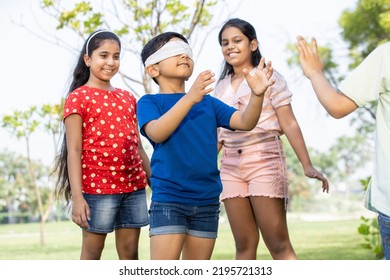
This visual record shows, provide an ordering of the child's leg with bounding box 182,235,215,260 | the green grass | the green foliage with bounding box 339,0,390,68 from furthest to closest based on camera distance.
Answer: the green foliage with bounding box 339,0,390,68, the green grass, the child's leg with bounding box 182,235,215,260

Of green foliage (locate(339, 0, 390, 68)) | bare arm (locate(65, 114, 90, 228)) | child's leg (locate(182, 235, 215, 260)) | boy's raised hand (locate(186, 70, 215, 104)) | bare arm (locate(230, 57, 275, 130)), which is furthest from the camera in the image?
green foliage (locate(339, 0, 390, 68))

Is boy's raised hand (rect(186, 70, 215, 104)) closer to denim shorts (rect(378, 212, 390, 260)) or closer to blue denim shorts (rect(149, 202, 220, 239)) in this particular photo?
blue denim shorts (rect(149, 202, 220, 239))

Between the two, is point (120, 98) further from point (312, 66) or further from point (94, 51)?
point (312, 66)

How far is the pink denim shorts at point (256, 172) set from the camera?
3033 millimetres

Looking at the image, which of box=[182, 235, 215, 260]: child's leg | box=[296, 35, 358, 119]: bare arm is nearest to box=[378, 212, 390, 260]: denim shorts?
box=[296, 35, 358, 119]: bare arm

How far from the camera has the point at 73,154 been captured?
2.85 metres

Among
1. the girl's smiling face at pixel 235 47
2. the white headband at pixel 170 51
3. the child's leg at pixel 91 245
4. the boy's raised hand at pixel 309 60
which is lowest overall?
the child's leg at pixel 91 245

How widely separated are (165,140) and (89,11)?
14.3 feet

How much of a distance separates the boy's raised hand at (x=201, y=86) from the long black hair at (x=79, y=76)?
889mm

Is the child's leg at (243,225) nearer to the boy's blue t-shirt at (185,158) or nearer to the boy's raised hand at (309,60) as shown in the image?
the boy's blue t-shirt at (185,158)

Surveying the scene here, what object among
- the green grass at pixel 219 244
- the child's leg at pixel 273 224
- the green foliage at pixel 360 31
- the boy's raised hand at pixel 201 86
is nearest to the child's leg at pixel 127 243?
the child's leg at pixel 273 224

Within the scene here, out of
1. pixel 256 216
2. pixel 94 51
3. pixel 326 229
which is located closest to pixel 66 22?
pixel 94 51

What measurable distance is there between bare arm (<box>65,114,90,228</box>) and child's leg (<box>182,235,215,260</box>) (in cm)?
50

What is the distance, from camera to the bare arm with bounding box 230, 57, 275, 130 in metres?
2.37
